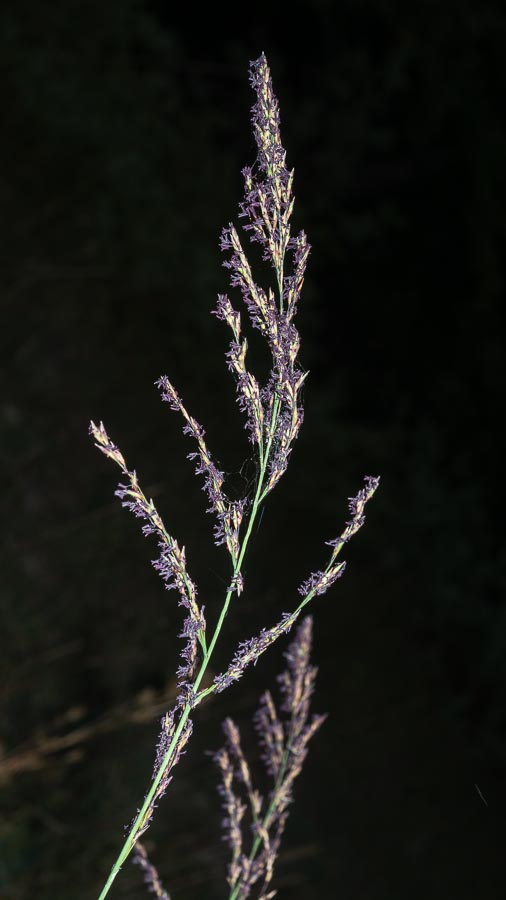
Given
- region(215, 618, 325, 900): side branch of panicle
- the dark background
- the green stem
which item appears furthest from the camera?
the dark background

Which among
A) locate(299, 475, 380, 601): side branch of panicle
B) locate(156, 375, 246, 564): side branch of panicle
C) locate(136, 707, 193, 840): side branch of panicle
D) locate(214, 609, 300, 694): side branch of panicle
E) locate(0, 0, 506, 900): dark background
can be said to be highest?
locate(0, 0, 506, 900): dark background

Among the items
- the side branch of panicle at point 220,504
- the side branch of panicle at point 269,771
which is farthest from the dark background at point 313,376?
the side branch of panicle at point 220,504

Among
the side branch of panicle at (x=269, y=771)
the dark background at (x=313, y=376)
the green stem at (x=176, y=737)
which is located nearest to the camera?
the green stem at (x=176, y=737)

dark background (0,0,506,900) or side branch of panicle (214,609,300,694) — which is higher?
dark background (0,0,506,900)

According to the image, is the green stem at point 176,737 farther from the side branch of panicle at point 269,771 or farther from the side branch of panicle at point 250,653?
the side branch of panicle at point 269,771

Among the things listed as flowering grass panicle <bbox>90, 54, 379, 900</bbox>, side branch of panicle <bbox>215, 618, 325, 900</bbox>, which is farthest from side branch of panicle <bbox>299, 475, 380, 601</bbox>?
side branch of panicle <bbox>215, 618, 325, 900</bbox>

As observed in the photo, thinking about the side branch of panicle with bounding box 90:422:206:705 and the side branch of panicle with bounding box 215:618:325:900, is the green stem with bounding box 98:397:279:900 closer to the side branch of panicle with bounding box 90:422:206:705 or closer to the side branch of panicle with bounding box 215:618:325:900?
the side branch of panicle with bounding box 90:422:206:705

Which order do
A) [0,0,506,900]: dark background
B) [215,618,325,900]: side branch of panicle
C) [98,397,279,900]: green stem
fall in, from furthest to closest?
[0,0,506,900]: dark background
[215,618,325,900]: side branch of panicle
[98,397,279,900]: green stem

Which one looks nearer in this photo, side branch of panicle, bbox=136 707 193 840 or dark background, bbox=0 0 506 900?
side branch of panicle, bbox=136 707 193 840
